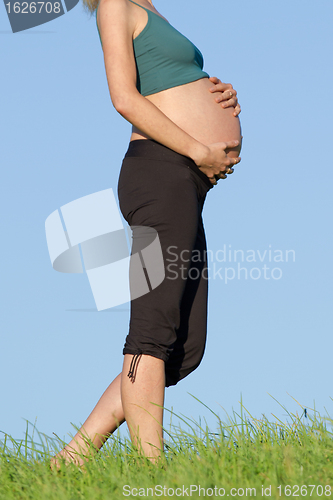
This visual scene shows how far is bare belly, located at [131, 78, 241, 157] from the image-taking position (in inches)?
75.5

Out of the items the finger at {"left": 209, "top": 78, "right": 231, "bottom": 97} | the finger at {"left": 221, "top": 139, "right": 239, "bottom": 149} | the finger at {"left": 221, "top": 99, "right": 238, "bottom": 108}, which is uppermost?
the finger at {"left": 209, "top": 78, "right": 231, "bottom": 97}

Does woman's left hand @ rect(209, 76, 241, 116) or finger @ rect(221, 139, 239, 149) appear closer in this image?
finger @ rect(221, 139, 239, 149)

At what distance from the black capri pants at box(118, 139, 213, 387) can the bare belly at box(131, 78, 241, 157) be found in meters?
0.12

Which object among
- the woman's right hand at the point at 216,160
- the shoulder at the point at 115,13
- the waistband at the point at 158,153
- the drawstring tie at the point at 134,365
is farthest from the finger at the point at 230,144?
the drawstring tie at the point at 134,365

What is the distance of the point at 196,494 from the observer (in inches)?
50.9

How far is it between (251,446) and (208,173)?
39.5 inches

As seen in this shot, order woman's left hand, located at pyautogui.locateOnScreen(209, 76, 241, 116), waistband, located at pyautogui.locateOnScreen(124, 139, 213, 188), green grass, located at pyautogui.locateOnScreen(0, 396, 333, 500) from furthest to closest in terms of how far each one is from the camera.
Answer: woman's left hand, located at pyautogui.locateOnScreen(209, 76, 241, 116), waistband, located at pyautogui.locateOnScreen(124, 139, 213, 188), green grass, located at pyautogui.locateOnScreen(0, 396, 333, 500)

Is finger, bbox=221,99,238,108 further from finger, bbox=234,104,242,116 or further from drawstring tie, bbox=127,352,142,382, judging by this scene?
drawstring tie, bbox=127,352,142,382

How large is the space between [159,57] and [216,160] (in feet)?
1.41

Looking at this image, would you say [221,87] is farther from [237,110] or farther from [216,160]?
[216,160]

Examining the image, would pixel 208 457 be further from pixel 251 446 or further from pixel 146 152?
pixel 146 152

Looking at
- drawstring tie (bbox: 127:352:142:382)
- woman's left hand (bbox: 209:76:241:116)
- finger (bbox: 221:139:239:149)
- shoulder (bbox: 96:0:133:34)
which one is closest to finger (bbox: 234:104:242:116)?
woman's left hand (bbox: 209:76:241:116)

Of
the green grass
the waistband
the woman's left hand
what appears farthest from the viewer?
the woman's left hand

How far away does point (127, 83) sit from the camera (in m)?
1.78
